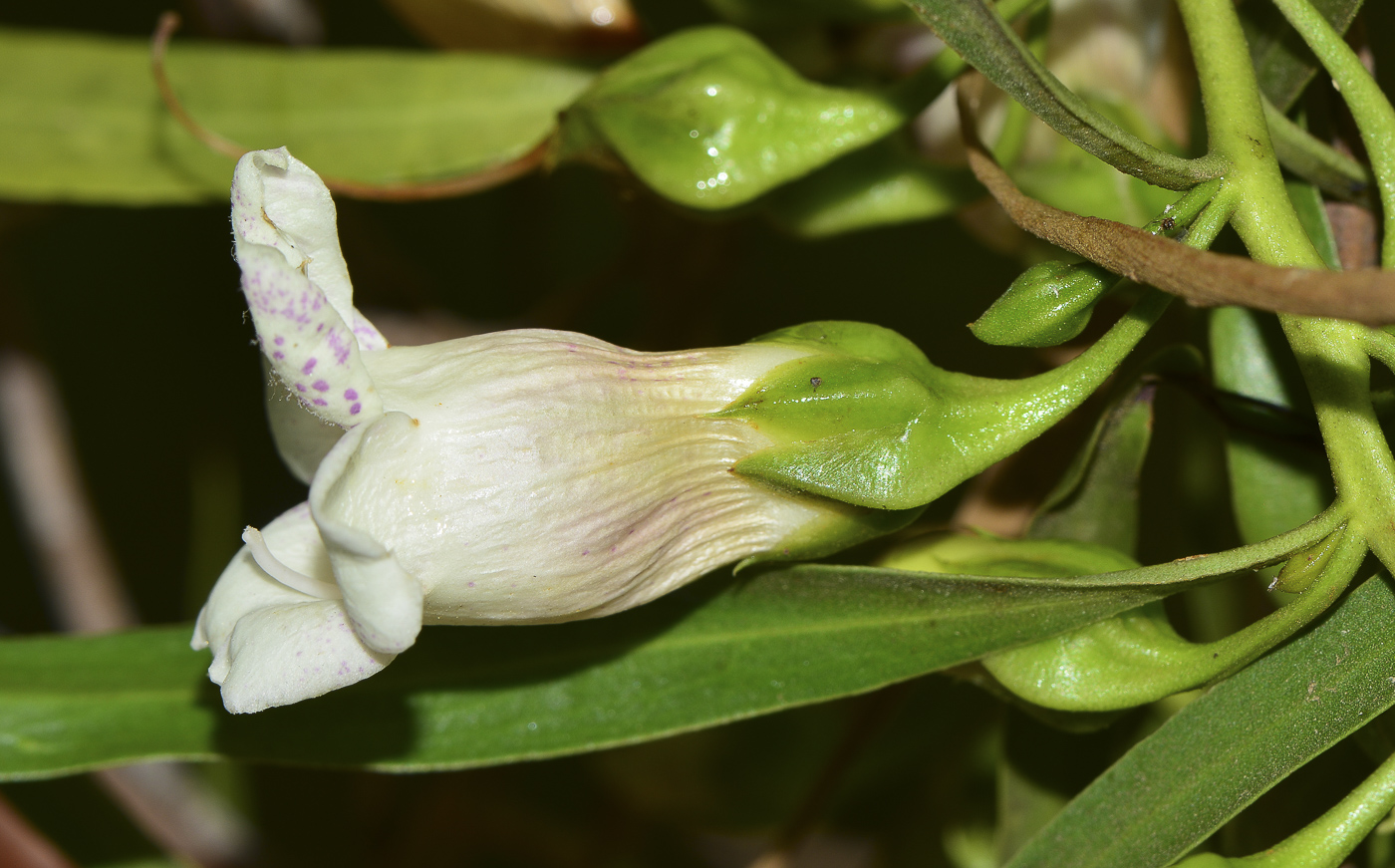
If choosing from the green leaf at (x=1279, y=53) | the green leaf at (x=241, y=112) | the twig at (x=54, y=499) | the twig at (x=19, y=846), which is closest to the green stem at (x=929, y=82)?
the green leaf at (x=1279, y=53)

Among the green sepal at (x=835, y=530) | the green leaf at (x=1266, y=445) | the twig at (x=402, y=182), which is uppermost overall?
the twig at (x=402, y=182)

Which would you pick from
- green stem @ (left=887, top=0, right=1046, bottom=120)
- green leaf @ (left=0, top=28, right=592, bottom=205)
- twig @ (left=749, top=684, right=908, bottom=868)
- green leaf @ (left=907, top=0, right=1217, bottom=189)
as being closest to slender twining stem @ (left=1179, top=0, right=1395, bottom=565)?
green leaf @ (left=907, top=0, right=1217, bottom=189)

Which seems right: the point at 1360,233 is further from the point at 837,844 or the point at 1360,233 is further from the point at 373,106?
the point at 837,844

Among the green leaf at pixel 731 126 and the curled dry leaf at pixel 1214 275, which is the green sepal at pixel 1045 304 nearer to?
the curled dry leaf at pixel 1214 275

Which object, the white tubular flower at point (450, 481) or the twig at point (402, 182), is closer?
the white tubular flower at point (450, 481)

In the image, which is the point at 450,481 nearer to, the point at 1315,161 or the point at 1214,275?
the point at 1214,275

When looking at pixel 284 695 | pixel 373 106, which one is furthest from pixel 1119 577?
pixel 373 106
